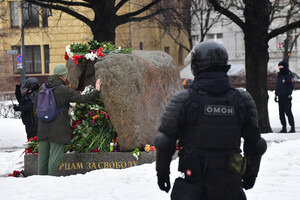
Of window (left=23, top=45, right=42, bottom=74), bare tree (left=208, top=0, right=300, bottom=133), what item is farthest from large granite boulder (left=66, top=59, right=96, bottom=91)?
window (left=23, top=45, right=42, bottom=74)

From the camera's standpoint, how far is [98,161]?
837 centimetres

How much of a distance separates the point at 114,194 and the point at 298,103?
18048mm

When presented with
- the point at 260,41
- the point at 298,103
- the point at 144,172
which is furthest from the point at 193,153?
the point at 298,103

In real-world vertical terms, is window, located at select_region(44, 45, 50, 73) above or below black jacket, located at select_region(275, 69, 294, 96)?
above

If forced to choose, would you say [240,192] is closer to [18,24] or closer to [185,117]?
[185,117]

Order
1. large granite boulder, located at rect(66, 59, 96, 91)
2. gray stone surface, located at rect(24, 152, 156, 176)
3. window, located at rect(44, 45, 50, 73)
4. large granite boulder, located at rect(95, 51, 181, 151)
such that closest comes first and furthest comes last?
large granite boulder, located at rect(95, 51, 181, 151) < gray stone surface, located at rect(24, 152, 156, 176) < large granite boulder, located at rect(66, 59, 96, 91) < window, located at rect(44, 45, 50, 73)

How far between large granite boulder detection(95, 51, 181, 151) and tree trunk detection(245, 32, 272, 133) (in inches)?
181

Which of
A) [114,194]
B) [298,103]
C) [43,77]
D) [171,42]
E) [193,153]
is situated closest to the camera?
[193,153]

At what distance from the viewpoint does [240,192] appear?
362 cm

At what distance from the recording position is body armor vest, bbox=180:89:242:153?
3510mm

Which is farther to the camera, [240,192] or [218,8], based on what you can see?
[218,8]

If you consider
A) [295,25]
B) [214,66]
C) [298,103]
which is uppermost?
[295,25]

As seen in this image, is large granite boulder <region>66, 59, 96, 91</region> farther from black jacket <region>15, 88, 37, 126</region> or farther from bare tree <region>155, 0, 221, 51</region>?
bare tree <region>155, 0, 221, 51</region>

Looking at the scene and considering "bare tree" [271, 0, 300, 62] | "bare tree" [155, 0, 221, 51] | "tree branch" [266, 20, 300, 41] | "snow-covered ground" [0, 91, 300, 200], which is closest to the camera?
"snow-covered ground" [0, 91, 300, 200]
